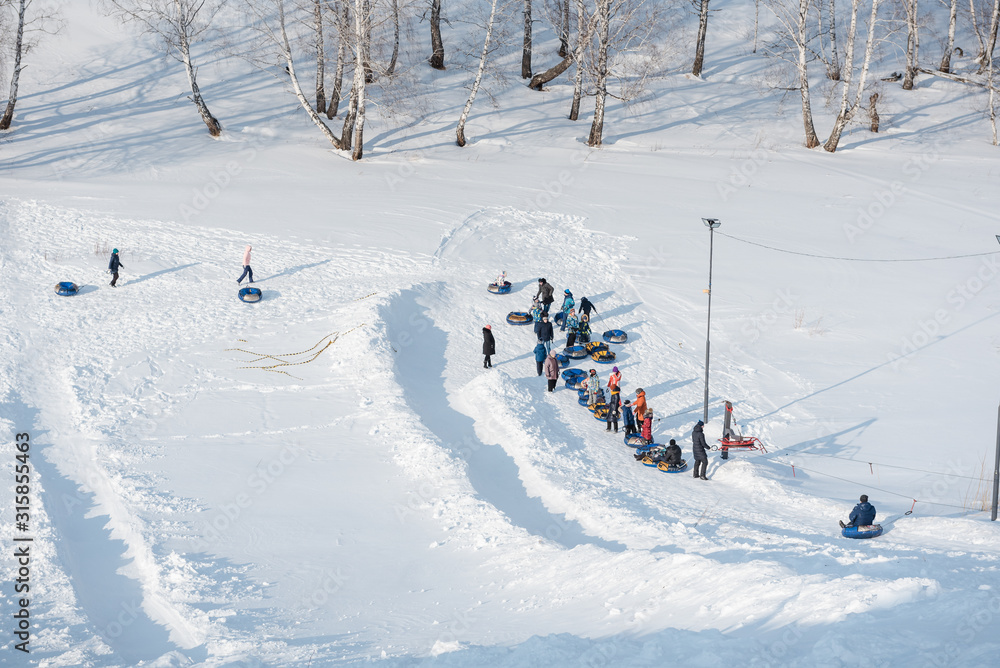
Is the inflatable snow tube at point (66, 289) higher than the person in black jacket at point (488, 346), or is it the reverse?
the inflatable snow tube at point (66, 289)

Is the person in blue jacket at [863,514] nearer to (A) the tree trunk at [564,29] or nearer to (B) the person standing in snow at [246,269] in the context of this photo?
(B) the person standing in snow at [246,269]

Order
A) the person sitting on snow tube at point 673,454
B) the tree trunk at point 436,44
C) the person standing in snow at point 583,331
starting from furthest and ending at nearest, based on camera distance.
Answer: the tree trunk at point 436,44, the person standing in snow at point 583,331, the person sitting on snow tube at point 673,454

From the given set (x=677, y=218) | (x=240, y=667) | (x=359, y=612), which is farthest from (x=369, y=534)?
(x=677, y=218)

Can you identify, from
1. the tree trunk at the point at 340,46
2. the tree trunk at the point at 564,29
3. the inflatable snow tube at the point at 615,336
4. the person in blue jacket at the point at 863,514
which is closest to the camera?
the person in blue jacket at the point at 863,514

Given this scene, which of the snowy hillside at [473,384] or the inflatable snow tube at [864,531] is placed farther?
the inflatable snow tube at [864,531]

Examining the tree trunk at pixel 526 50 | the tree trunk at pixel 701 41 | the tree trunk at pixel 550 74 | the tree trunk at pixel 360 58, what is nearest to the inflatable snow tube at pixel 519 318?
the tree trunk at pixel 360 58

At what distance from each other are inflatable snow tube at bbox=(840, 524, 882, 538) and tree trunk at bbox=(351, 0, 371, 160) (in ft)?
78.6

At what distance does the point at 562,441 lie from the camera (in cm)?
1809

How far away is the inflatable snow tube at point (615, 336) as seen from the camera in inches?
886

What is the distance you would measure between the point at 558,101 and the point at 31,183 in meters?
23.8

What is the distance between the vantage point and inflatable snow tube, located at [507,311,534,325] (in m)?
23.0

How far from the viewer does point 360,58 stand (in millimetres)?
30172

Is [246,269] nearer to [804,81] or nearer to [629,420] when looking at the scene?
[629,420]

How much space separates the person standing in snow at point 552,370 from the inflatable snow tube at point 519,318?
281cm
